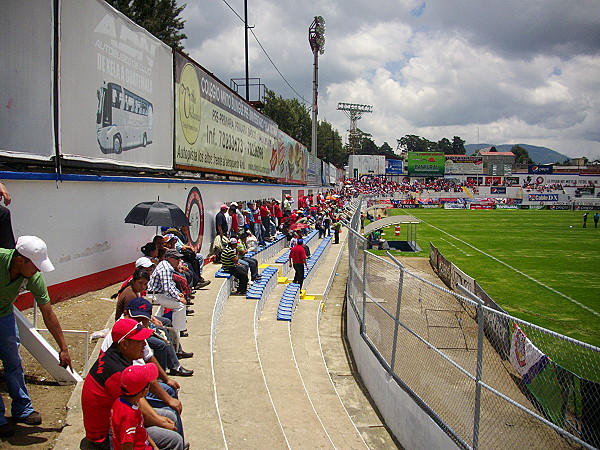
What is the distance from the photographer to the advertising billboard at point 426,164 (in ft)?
354

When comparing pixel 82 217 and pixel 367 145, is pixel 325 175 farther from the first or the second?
pixel 367 145

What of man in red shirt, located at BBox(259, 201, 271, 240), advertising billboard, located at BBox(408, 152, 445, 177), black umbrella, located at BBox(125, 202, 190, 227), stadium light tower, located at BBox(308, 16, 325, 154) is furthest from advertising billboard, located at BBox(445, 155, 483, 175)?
black umbrella, located at BBox(125, 202, 190, 227)

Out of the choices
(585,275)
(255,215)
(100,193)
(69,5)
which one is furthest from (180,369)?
(585,275)

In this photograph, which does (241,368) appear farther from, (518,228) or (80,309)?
(518,228)

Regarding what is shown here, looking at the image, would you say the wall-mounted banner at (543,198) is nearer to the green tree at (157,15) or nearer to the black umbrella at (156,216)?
the green tree at (157,15)

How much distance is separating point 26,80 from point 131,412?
637 centimetres

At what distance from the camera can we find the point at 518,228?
4472 centimetres

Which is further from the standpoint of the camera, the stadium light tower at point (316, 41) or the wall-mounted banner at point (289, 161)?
the stadium light tower at point (316, 41)

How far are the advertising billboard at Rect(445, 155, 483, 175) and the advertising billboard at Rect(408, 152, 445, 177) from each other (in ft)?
36.2

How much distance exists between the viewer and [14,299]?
14.1ft

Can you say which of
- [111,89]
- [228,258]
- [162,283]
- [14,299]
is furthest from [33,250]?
[228,258]

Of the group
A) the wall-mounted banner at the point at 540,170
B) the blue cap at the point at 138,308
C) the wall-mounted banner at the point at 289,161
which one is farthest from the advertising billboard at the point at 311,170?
the wall-mounted banner at the point at 540,170

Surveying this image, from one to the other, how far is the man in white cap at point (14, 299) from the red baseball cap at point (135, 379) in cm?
141

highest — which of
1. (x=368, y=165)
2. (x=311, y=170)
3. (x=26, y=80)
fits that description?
(x=368, y=165)
